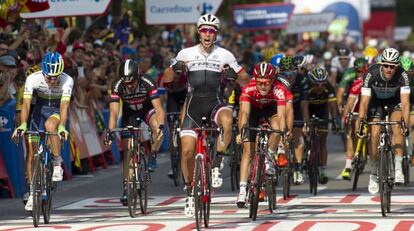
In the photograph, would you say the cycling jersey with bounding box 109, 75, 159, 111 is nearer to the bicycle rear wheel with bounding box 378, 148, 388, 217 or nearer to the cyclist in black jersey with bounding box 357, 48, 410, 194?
the cyclist in black jersey with bounding box 357, 48, 410, 194

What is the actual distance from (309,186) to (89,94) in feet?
17.3

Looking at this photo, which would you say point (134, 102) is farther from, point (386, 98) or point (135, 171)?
point (386, 98)

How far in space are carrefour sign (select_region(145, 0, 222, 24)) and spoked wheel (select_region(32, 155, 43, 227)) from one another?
43.5 feet

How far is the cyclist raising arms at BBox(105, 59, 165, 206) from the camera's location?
16844mm

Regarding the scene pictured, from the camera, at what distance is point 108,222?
16.1 m

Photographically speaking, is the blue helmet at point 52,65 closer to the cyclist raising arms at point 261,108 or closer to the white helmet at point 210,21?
the white helmet at point 210,21

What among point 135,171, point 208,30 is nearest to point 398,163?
point 208,30

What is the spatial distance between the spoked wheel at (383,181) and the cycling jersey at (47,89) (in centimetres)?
350

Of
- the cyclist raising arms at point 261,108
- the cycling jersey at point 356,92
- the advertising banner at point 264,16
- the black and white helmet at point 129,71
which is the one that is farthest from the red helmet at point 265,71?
the advertising banner at point 264,16

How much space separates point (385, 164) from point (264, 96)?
1.54 metres

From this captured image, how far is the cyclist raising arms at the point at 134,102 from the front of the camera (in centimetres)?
1684

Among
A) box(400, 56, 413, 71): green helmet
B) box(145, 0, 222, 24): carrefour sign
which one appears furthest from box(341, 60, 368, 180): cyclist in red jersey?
box(145, 0, 222, 24): carrefour sign

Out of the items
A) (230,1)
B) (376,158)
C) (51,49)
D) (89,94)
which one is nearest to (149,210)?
(376,158)

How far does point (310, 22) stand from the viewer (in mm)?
47406
